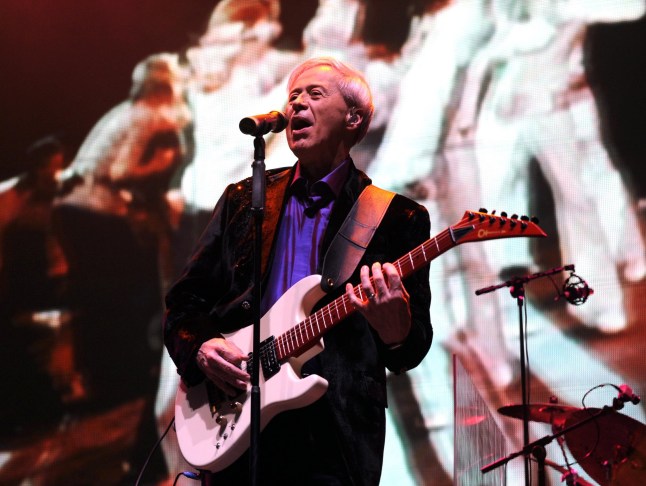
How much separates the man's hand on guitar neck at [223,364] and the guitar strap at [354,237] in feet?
1.20

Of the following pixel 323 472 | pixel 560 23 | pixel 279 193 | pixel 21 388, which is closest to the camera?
pixel 323 472

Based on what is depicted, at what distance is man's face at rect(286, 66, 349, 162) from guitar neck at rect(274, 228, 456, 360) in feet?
2.10

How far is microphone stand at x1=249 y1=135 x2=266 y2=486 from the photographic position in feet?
7.68

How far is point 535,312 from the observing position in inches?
168

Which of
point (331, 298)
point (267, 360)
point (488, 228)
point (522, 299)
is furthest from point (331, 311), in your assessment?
point (522, 299)

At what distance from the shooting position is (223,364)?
2.68 m

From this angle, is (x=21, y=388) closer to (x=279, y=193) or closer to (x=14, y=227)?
(x=14, y=227)

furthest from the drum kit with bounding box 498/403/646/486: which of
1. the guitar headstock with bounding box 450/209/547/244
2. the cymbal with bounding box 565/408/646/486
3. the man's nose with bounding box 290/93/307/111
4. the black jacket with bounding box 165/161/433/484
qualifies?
the man's nose with bounding box 290/93/307/111

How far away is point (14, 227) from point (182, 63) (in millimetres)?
1461

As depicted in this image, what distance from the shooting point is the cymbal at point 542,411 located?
392cm

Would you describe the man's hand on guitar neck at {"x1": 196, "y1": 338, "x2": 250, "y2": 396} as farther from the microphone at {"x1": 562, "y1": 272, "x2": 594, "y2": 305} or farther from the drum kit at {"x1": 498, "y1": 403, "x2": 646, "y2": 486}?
the microphone at {"x1": 562, "y1": 272, "x2": 594, "y2": 305}

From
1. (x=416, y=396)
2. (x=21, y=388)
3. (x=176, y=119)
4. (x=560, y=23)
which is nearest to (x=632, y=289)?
(x=416, y=396)

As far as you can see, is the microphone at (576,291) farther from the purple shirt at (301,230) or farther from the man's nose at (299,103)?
the man's nose at (299,103)

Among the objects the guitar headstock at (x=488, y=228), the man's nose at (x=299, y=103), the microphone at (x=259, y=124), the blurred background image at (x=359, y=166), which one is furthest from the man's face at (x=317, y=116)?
the blurred background image at (x=359, y=166)
